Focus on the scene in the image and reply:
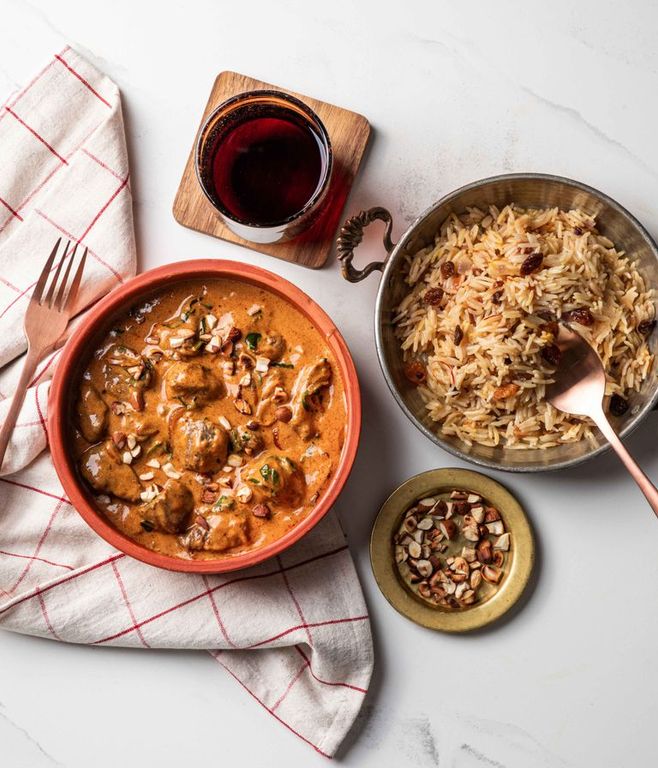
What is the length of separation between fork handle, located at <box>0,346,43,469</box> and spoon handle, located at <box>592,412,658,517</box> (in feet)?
5.64

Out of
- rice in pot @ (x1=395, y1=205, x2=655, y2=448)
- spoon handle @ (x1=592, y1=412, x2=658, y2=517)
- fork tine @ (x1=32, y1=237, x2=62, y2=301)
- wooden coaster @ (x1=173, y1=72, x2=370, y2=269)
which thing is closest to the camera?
spoon handle @ (x1=592, y1=412, x2=658, y2=517)

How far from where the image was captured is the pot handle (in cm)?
229

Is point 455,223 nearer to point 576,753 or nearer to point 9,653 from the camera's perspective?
point 576,753

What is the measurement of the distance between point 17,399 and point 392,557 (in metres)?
1.30

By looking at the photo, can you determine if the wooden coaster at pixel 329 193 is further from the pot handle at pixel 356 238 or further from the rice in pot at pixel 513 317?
the rice in pot at pixel 513 317

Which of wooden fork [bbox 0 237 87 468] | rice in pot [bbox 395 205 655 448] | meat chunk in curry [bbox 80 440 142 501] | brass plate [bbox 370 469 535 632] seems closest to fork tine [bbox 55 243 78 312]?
wooden fork [bbox 0 237 87 468]

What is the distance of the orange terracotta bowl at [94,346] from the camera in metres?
2.27

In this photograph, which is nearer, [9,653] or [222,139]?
[222,139]

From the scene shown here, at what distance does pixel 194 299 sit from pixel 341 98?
87 cm

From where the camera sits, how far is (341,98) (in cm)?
262

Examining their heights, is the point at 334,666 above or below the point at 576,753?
above

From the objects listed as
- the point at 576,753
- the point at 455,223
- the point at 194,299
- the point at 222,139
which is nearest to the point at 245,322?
the point at 194,299

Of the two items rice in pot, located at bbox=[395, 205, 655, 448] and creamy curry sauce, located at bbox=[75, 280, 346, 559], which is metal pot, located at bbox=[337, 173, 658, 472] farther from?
creamy curry sauce, located at bbox=[75, 280, 346, 559]

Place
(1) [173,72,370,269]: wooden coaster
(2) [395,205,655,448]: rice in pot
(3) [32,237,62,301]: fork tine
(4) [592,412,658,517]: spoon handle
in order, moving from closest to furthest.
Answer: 1. (4) [592,412,658,517]: spoon handle
2. (2) [395,205,655,448]: rice in pot
3. (3) [32,237,62,301]: fork tine
4. (1) [173,72,370,269]: wooden coaster
